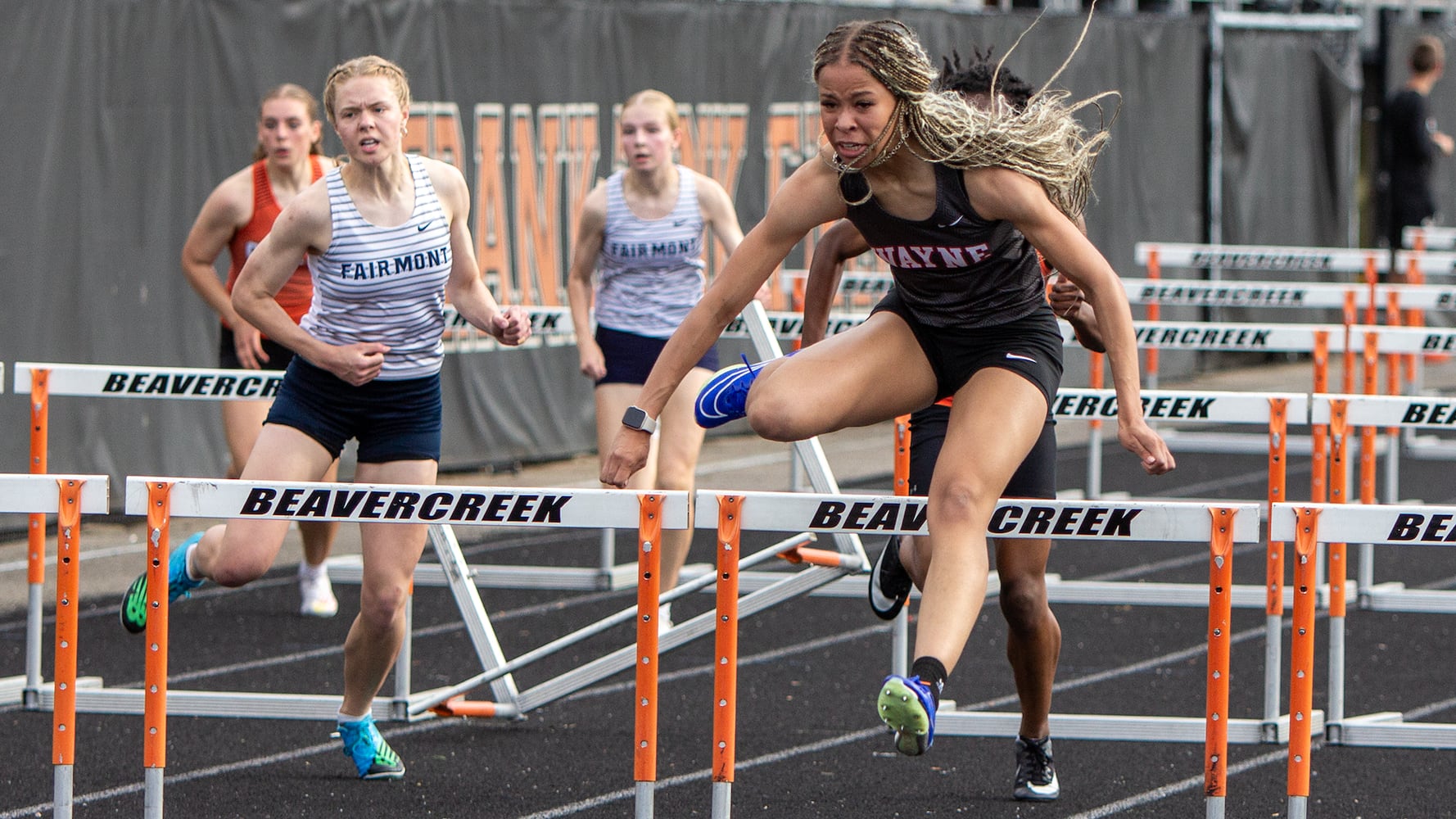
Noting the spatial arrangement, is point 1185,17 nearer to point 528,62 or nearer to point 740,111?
point 740,111

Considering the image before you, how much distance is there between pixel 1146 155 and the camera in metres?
17.3

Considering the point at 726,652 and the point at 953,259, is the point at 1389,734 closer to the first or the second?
the point at 953,259

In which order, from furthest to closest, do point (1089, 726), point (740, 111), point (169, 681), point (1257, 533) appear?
1. point (740, 111)
2. point (169, 681)
3. point (1089, 726)
4. point (1257, 533)

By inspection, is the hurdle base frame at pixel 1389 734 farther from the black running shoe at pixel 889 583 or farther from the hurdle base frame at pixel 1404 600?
the hurdle base frame at pixel 1404 600

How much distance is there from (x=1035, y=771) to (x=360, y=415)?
217 centimetres

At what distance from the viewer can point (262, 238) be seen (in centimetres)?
755

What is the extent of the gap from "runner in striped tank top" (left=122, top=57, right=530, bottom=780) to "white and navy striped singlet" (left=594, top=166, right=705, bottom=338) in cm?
205

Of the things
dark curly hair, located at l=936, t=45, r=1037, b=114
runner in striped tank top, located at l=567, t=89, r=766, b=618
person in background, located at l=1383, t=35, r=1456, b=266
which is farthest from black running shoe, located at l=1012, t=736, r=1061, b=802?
person in background, located at l=1383, t=35, r=1456, b=266

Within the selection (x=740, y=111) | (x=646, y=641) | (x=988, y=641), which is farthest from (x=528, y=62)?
(x=646, y=641)

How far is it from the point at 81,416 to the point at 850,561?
212 inches

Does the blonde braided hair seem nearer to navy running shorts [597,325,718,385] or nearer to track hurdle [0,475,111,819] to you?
track hurdle [0,475,111,819]

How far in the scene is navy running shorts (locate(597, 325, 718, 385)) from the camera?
25.2ft

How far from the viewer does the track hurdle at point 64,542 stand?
4.33 m

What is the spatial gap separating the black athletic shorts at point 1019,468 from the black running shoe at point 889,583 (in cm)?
49
